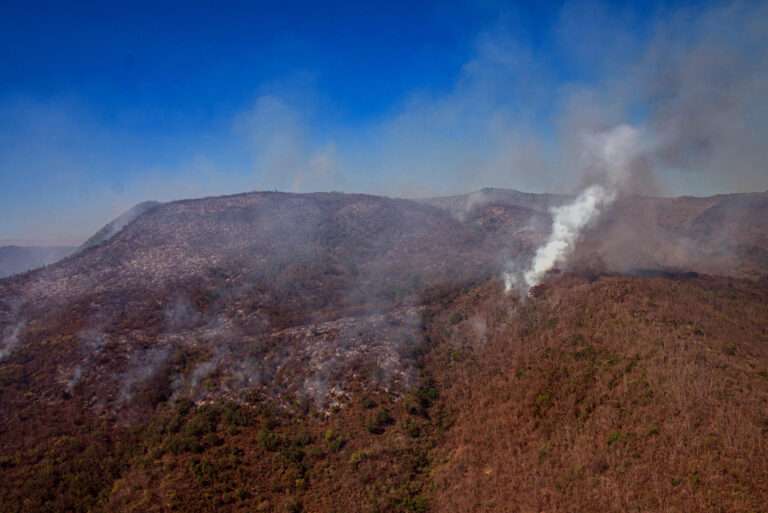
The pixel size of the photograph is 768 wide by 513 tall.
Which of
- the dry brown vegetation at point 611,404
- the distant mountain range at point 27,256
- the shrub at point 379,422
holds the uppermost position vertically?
the distant mountain range at point 27,256

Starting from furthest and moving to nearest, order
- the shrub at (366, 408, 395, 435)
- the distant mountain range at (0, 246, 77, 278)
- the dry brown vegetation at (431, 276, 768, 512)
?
1. the distant mountain range at (0, 246, 77, 278)
2. the shrub at (366, 408, 395, 435)
3. the dry brown vegetation at (431, 276, 768, 512)

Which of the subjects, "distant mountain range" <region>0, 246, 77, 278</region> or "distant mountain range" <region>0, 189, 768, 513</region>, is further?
"distant mountain range" <region>0, 246, 77, 278</region>

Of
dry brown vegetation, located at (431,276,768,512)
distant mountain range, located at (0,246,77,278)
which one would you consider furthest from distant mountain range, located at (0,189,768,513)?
distant mountain range, located at (0,246,77,278)

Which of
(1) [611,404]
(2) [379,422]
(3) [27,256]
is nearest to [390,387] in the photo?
(2) [379,422]

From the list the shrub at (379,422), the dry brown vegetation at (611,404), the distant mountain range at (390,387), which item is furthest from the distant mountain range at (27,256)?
the dry brown vegetation at (611,404)

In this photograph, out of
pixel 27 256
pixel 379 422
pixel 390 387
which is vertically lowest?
pixel 379 422

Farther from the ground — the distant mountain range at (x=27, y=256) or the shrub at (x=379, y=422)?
the distant mountain range at (x=27, y=256)

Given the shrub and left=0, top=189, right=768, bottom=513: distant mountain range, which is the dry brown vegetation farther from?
the shrub

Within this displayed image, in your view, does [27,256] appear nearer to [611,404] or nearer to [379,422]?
[379,422]

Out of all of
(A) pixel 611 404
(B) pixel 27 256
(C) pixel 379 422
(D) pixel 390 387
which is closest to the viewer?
(A) pixel 611 404

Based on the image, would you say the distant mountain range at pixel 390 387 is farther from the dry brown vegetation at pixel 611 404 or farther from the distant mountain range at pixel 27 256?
the distant mountain range at pixel 27 256

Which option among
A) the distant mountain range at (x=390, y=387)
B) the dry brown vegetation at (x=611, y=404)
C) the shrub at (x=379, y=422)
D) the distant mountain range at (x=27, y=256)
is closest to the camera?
the dry brown vegetation at (x=611, y=404)
